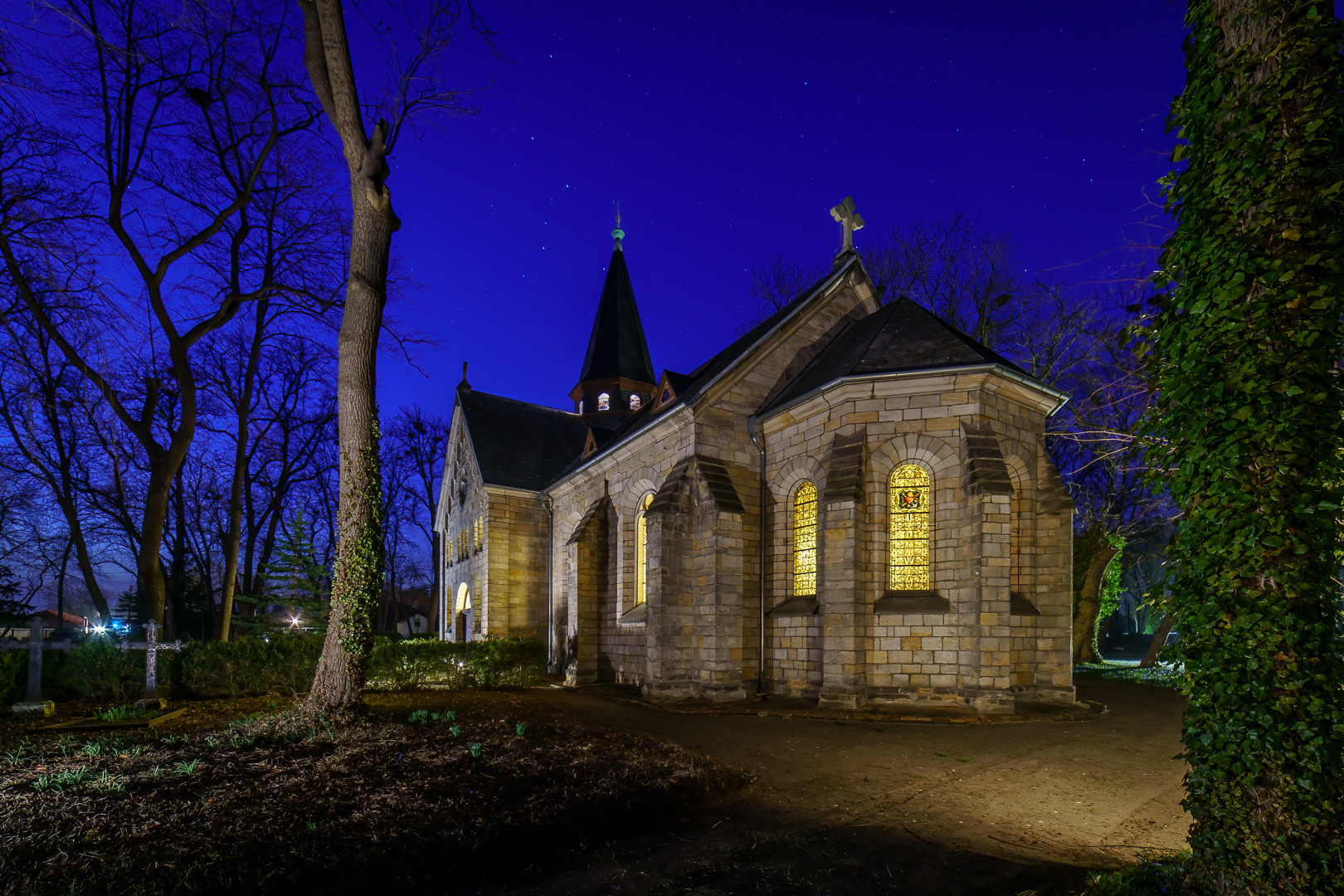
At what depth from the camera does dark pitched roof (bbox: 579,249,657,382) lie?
33125 millimetres

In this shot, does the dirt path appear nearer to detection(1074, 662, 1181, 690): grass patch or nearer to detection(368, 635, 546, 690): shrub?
detection(368, 635, 546, 690): shrub

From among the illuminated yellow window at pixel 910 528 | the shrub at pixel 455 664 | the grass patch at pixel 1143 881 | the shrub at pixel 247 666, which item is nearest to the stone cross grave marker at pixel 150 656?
the shrub at pixel 247 666

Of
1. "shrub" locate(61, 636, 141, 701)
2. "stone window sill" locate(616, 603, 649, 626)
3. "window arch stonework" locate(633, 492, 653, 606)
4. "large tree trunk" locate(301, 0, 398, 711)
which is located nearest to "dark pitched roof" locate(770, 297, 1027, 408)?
"window arch stonework" locate(633, 492, 653, 606)

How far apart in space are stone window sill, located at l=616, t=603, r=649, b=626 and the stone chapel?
0.27 feet

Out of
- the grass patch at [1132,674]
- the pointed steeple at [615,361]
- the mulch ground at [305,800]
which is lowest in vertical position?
the grass patch at [1132,674]

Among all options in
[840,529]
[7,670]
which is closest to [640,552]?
[840,529]

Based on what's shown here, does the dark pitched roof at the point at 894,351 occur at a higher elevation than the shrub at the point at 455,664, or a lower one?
higher

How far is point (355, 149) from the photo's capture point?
9.31m

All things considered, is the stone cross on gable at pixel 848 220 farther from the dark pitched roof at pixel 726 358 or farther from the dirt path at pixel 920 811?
the dirt path at pixel 920 811

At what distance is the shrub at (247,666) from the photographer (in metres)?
12.0

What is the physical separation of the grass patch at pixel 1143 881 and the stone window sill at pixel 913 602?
318 inches

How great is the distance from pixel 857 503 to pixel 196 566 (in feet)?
110

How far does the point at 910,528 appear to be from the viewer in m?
13.0

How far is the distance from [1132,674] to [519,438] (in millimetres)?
23288
